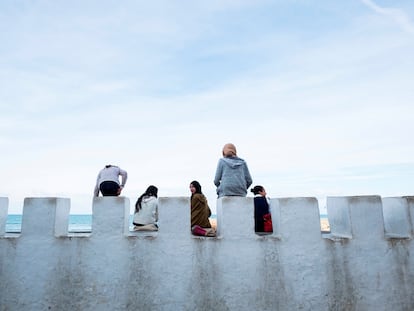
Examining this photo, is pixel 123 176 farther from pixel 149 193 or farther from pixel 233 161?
pixel 233 161

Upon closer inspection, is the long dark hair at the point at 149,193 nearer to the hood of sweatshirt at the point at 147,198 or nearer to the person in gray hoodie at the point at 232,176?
the hood of sweatshirt at the point at 147,198

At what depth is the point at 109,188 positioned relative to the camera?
683 cm

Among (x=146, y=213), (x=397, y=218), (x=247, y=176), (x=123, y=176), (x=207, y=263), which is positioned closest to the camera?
(x=207, y=263)

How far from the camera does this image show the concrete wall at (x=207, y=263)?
15.4 ft

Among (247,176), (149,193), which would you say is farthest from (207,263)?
(149,193)

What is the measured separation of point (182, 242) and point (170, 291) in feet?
2.25

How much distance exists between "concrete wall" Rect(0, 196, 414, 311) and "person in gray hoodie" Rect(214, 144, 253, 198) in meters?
0.80

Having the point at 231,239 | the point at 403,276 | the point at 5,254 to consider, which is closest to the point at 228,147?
the point at 231,239

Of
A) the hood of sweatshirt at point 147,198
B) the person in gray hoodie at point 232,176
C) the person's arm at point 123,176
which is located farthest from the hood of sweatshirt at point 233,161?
the person's arm at point 123,176

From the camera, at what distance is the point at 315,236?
482cm

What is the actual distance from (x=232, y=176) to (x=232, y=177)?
0.02 meters

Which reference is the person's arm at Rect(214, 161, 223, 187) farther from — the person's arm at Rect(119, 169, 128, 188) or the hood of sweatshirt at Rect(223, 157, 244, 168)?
the person's arm at Rect(119, 169, 128, 188)

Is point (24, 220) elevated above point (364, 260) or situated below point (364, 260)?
above

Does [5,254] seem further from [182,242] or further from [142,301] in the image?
[182,242]
